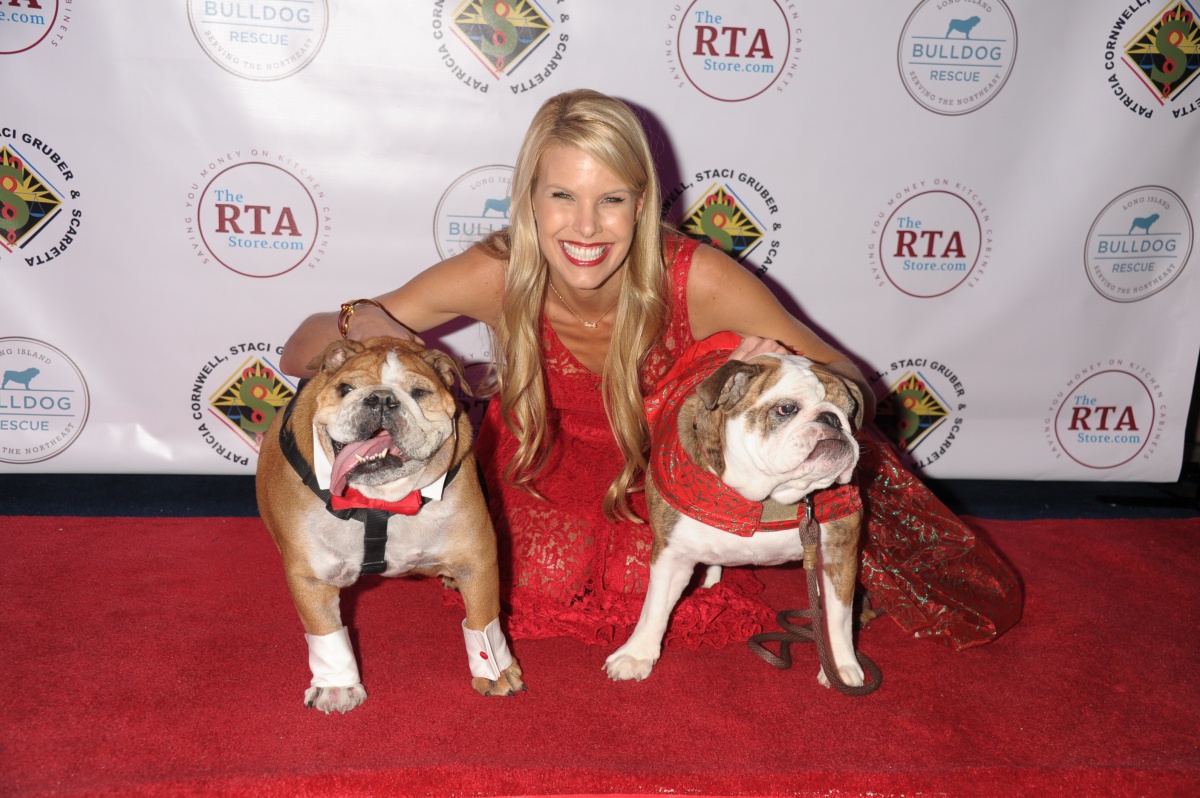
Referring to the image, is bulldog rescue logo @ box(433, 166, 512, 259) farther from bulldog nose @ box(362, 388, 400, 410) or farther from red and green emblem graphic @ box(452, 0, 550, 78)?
bulldog nose @ box(362, 388, 400, 410)

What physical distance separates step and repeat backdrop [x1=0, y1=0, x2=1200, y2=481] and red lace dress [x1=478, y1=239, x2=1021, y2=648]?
136 centimetres

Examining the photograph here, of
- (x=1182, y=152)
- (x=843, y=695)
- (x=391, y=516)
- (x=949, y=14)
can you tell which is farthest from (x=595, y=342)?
(x=1182, y=152)

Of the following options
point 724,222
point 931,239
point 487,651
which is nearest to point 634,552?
point 487,651

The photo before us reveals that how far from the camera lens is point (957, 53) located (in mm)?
4293

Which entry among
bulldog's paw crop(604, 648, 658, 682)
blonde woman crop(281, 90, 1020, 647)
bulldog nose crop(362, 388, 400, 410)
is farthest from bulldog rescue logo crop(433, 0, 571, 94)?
bulldog's paw crop(604, 648, 658, 682)

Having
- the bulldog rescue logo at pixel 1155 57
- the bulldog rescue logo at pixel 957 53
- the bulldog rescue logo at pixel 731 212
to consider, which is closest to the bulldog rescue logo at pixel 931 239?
the bulldog rescue logo at pixel 957 53

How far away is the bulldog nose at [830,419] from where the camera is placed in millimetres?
2312

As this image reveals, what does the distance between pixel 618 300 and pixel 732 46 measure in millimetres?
1828

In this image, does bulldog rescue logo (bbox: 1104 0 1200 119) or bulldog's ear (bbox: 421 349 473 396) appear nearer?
bulldog's ear (bbox: 421 349 473 396)

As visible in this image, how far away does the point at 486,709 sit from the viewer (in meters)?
2.57

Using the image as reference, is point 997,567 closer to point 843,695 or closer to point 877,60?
point 843,695

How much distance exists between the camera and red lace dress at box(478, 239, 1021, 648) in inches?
116

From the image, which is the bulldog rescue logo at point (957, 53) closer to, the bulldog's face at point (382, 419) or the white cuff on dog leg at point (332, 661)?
the bulldog's face at point (382, 419)

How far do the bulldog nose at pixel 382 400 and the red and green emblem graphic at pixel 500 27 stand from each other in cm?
266
